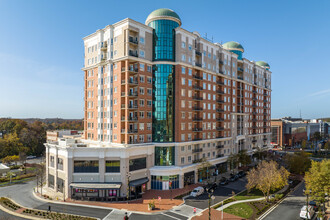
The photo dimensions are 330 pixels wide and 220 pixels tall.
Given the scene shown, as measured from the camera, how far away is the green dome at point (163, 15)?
56.1 meters

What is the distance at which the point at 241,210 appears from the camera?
4034cm

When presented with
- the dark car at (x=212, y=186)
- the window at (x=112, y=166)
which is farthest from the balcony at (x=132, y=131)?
the dark car at (x=212, y=186)

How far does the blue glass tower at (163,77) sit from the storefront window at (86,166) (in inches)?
623

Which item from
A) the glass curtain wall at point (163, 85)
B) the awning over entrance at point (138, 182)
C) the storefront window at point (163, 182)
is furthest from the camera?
the glass curtain wall at point (163, 85)

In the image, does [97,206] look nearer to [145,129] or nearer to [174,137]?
[145,129]

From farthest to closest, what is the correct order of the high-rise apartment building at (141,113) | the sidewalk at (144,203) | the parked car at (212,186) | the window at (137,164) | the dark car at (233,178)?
the dark car at (233,178), the parked car at (212,186), the window at (137,164), the high-rise apartment building at (141,113), the sidewalk at (144,203)

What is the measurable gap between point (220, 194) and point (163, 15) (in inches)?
1848

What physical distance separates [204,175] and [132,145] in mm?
24270

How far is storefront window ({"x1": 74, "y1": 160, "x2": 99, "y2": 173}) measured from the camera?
4834 cm

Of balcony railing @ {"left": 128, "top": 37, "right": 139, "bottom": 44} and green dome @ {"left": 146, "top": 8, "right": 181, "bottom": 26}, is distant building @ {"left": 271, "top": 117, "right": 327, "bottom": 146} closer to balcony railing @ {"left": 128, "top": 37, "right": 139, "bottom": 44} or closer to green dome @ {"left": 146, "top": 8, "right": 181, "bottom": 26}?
green dome @ {"left": 146, "top": 8, "right": 181, "bottom": 26}

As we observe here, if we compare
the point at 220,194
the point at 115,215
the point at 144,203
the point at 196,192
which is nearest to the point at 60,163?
the point at 115,215

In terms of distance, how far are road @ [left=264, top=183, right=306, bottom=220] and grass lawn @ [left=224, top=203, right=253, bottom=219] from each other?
3031 millimetres

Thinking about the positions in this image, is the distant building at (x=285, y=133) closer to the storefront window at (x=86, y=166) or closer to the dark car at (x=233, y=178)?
the dark car at (x=233, y=178)

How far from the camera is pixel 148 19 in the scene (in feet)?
189
